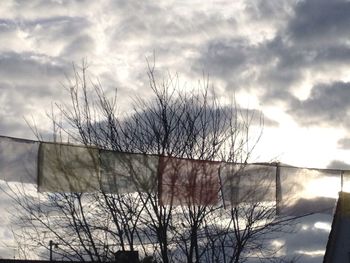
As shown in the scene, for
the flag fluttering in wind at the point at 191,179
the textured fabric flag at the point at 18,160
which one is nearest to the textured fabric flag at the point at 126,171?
the flag fluttering in wind at the point at 191,179

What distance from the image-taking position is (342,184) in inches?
696

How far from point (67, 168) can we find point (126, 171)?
137cm

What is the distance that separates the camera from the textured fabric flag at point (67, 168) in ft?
51.6

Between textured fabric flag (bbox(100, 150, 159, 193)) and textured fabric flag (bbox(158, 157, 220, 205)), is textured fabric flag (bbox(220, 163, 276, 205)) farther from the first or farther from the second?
textured fabric flag (bbox(100, 150, 159, 193))

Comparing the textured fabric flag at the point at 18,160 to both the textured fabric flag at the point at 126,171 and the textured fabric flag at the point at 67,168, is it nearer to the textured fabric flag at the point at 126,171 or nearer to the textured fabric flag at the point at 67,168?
the textured fabric flag at the point at 67,168

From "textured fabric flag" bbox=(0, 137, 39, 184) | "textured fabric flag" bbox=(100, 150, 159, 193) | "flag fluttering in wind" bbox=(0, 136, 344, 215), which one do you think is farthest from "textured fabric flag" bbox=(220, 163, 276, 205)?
"textured fabric flag" bbox=(0, 137, 39, 184)

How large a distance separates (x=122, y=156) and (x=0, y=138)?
2587mm

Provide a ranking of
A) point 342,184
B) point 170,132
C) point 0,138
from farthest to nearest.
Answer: point 170,132 < point 342,184 < point 0,138

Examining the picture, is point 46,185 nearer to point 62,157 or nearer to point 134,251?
point 62,157

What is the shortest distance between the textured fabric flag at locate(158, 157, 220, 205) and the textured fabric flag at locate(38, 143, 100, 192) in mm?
1432

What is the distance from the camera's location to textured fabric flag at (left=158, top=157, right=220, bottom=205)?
17.0m

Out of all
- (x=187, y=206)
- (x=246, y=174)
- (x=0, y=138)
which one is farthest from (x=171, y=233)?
(x=0, y=138)

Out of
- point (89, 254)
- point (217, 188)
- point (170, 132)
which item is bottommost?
point (89, 254)

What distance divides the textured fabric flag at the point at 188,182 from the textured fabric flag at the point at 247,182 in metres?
0.21
